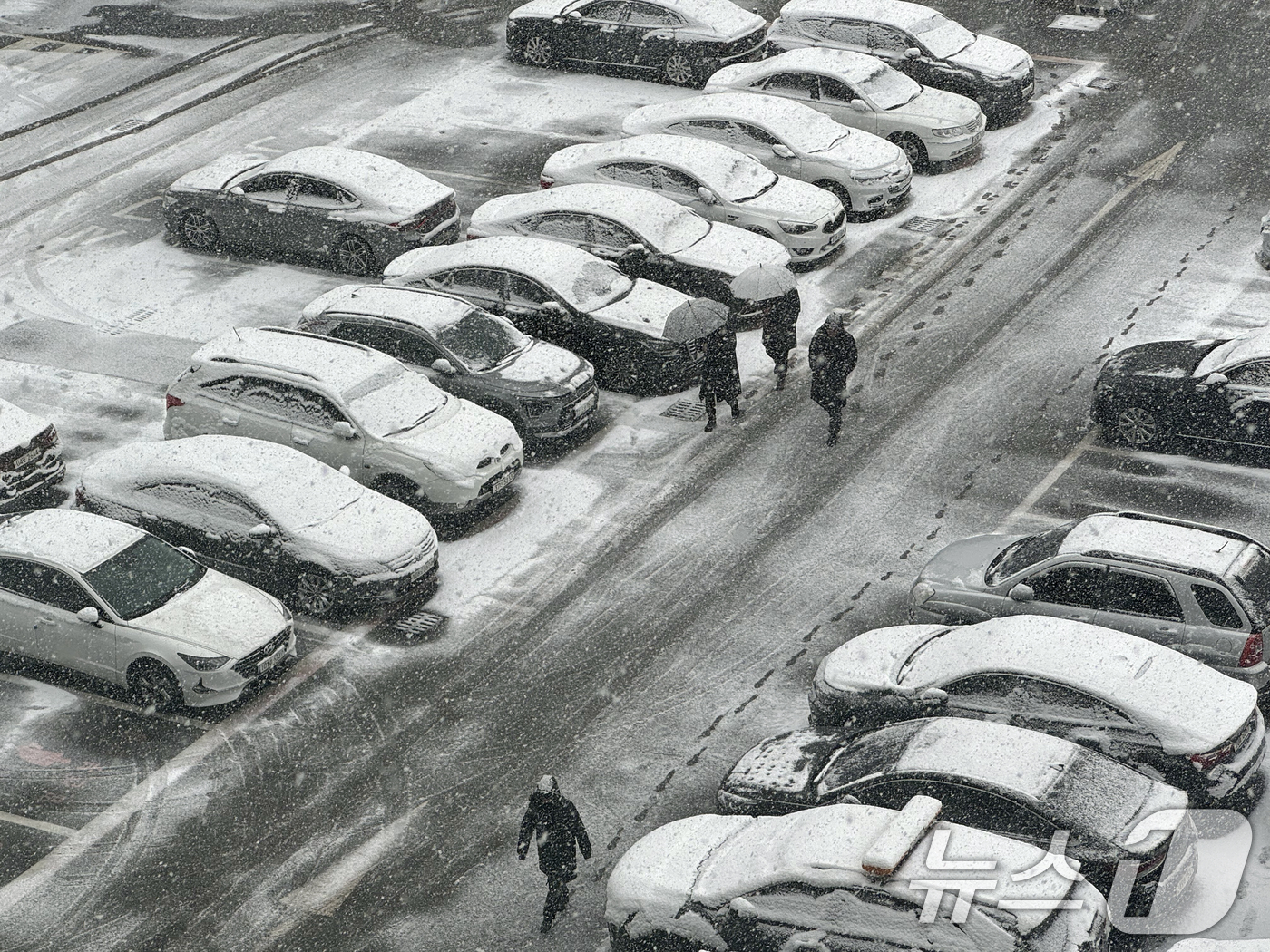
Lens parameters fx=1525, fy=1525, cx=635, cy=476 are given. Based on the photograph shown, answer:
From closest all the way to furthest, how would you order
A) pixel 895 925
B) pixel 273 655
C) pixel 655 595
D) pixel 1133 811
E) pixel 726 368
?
pixel 895 925 → pixel 1133 811 → pixel 273 655 → pixel 655 595 → pixel 726 368

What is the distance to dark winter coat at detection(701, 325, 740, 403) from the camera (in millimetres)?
17672

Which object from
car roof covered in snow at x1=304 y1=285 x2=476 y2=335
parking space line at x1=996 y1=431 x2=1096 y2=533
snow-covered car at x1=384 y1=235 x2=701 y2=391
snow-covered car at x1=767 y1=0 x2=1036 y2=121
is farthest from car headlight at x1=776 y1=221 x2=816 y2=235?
snow-covered car at x1=767 y1=0 x2=1036 y2=121

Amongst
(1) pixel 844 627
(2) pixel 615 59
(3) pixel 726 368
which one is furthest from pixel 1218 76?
(1) pixel 844 627

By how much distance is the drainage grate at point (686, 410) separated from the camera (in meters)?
18.5

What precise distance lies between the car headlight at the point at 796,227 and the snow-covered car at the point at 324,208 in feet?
15.4

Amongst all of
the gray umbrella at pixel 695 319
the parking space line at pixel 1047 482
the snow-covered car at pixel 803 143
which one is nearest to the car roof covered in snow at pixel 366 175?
the snow-covered car at pixel 803 143

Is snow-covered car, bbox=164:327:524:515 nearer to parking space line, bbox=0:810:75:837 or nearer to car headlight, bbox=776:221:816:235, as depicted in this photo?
parking space line, bbox=0:810:75:837

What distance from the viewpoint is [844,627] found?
1459 centimetres

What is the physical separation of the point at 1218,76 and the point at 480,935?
22.7 metres

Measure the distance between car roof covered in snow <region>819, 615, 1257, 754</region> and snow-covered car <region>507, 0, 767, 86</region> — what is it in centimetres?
1678

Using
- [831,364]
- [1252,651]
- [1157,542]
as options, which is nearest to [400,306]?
[831,364]

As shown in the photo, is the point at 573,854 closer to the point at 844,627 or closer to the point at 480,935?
the point at 480,935

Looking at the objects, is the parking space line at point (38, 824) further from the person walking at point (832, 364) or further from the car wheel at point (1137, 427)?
the car wheel at point (1137, 427)

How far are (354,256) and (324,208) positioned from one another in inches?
31.6
